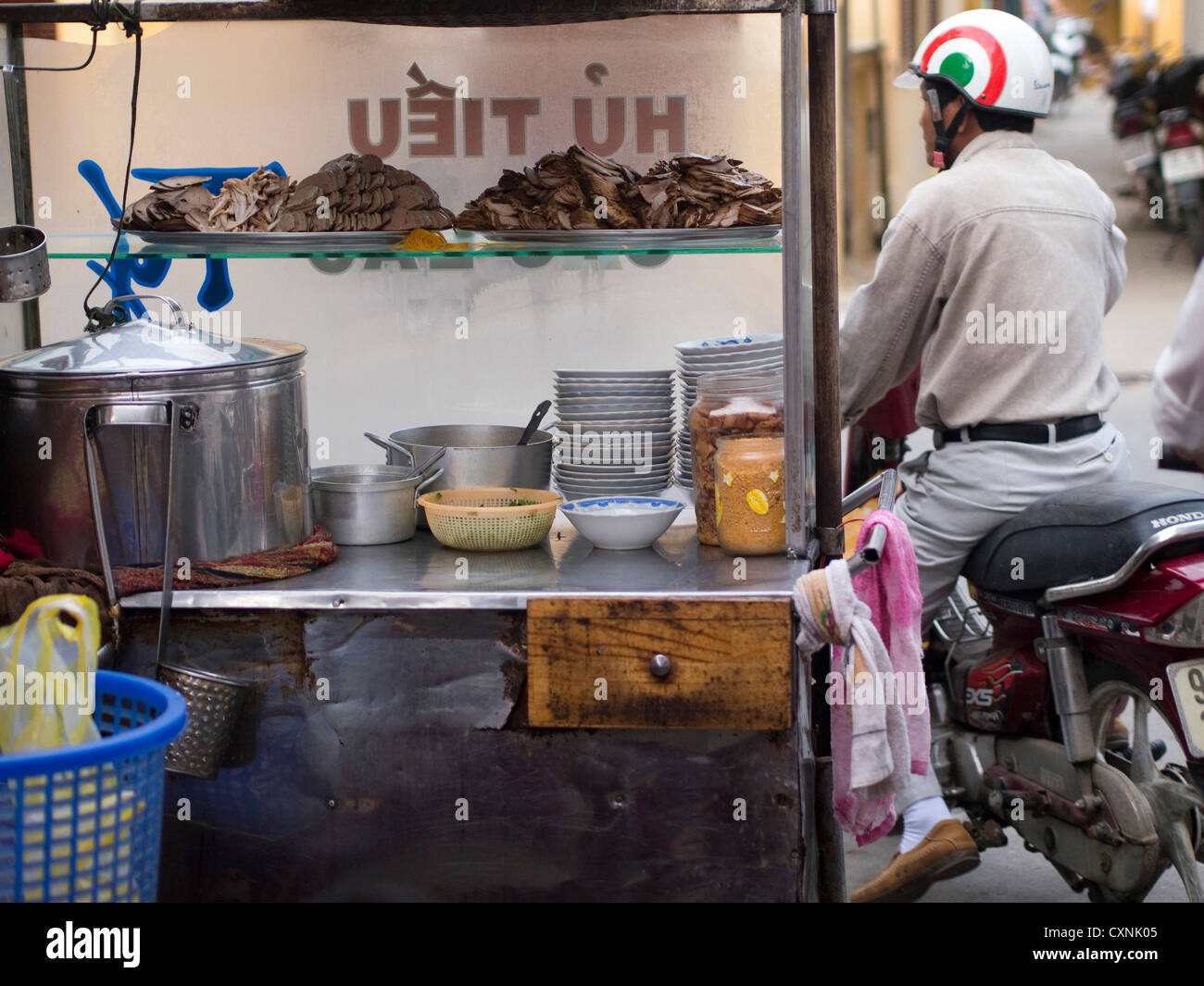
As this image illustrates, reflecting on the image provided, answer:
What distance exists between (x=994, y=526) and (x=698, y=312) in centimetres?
81

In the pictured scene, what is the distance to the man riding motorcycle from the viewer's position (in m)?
2.91

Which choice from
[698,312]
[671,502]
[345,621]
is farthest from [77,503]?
[698,312]

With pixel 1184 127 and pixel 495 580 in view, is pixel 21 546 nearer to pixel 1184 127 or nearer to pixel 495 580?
pixel 495 580

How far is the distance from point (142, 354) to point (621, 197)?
0.93m

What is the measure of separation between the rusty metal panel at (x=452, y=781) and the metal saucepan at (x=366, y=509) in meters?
0.37

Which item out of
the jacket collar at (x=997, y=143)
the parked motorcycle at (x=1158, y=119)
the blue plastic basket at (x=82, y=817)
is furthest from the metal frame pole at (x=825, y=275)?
the parked motorcycle at (x=1158, y=119)

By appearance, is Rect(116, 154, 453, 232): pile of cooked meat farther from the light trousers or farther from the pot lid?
the light trousers

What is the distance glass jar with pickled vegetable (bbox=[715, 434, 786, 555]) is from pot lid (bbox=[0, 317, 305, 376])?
2.64ft

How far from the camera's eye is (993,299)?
2.91 m

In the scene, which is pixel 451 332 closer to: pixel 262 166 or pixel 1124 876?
pixel 262 166

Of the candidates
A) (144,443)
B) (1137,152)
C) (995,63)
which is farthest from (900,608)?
(1137,152)

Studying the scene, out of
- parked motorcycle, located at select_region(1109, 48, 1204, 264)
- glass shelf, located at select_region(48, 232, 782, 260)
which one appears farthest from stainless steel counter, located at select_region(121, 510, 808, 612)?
parked motorcycle, located at select_region(1109, 48, 1204, 264)

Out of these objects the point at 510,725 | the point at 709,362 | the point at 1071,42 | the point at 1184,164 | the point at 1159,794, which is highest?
the point at 1071,42

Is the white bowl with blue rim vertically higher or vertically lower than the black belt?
lower
